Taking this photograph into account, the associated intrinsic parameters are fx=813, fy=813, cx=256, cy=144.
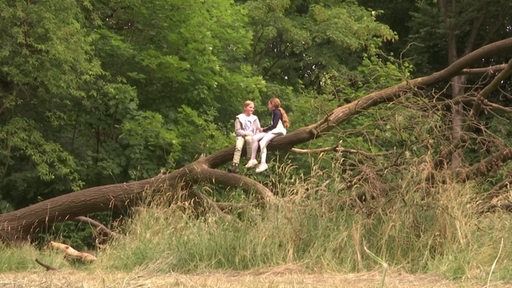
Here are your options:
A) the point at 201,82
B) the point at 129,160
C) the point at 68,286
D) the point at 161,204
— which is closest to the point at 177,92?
the point at 201,82

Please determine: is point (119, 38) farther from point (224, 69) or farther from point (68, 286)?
point (68, 286)

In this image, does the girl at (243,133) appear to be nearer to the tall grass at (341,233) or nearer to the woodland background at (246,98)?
the woodland background at (246,98)

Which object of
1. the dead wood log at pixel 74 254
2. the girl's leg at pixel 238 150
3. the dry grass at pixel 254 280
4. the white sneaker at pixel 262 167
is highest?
the girl's leg at pixel 238 150

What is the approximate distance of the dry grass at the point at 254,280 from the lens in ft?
21.0

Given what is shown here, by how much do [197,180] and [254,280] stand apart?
523 cm

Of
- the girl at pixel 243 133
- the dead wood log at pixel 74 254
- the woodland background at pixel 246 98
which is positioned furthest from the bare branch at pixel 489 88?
the dead wood log at pixel 74 254

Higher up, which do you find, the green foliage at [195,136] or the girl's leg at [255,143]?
the girl's leg at [255,143]

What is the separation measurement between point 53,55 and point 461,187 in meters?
10.3

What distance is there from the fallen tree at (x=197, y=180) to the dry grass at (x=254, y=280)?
102 inches

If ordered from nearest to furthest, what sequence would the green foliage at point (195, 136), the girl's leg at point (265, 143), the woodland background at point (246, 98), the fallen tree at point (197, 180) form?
the woodland background at point (246, 98)
the fallen tree at point (197, 180)
the girl's leg at point (265, 143)
the green foliage at point (195, 136)

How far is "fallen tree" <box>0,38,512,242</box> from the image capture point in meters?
10.9

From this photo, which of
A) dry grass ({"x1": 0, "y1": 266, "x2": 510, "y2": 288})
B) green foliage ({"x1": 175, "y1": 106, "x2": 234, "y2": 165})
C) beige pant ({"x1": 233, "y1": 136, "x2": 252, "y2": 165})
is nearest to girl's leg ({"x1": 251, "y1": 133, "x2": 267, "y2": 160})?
beige pant ({"x1": 233, "y1": 136, "x2": 252, "y2": 165})

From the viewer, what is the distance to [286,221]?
8.23 meters

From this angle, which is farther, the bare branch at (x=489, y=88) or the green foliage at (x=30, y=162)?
the green foliage at (x=30, y=162)
